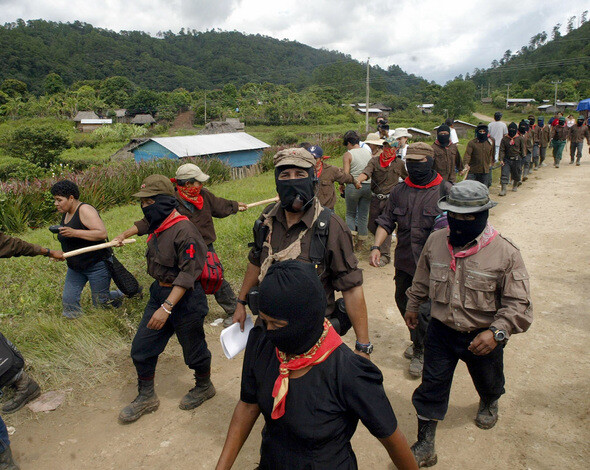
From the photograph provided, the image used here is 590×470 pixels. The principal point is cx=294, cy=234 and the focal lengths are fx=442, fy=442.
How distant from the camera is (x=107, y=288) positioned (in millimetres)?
4895

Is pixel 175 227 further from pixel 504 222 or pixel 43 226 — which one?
pixel 43 226

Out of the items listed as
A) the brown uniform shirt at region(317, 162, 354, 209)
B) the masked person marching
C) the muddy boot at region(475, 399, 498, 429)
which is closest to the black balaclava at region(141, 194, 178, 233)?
the masked person marching

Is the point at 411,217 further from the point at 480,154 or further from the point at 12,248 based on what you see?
the point at 480,154

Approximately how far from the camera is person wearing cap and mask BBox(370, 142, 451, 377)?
12.4 feet

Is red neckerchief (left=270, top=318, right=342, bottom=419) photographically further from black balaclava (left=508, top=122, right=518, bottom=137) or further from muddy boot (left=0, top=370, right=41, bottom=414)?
black balaclava (left=508, top=122, right=518, bottom=137)

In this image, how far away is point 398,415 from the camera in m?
3.48

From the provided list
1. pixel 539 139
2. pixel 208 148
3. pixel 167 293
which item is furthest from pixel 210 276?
pixel 208 148

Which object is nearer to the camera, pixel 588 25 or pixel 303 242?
pixel 303 242

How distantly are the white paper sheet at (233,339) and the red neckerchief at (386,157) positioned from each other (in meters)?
4.25

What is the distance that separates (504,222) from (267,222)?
24.8 ft

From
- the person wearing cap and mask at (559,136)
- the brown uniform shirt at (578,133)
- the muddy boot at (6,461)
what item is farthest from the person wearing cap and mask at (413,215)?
the brown uniform shirt at (578,133)

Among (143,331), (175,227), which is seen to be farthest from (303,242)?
(143,331)

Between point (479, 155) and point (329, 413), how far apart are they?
29.2 ft

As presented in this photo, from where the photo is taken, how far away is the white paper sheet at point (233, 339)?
2617 mm
